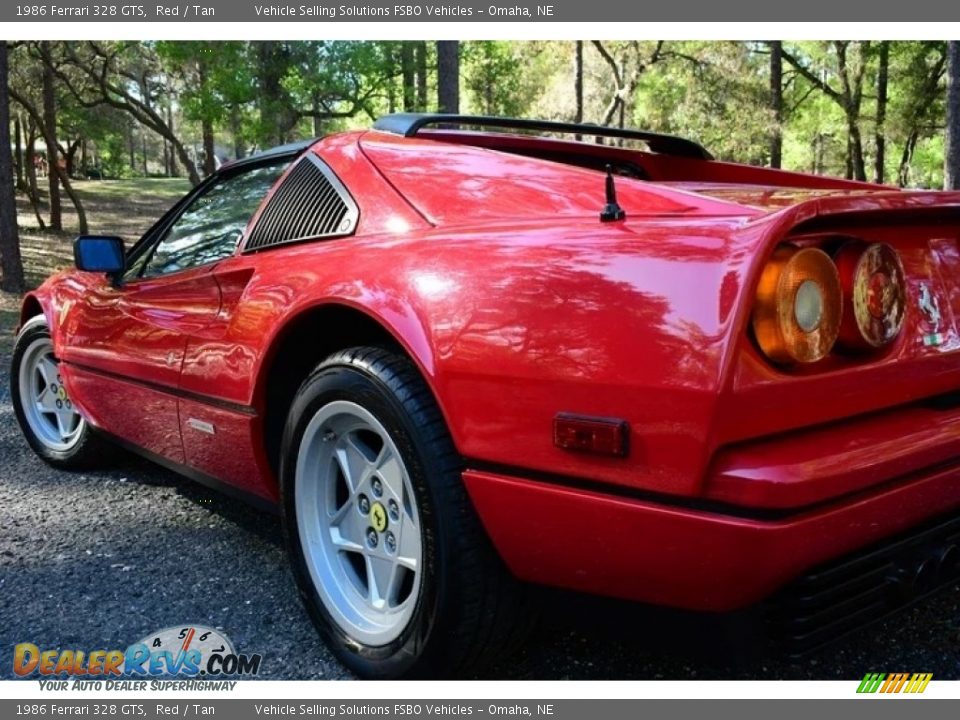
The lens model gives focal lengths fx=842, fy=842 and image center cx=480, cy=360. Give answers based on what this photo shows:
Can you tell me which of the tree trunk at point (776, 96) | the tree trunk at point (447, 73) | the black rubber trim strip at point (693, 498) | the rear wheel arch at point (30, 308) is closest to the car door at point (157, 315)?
the rear wheel arch at point (30, 308)

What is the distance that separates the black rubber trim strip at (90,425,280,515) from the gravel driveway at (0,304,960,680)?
0.27 m

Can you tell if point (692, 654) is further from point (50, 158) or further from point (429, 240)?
point (50, 158)

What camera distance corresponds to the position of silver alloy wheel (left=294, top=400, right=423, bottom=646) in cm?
205

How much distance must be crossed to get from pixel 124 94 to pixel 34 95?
10.3 m

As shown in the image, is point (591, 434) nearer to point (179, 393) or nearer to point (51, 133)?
point (179, 393)

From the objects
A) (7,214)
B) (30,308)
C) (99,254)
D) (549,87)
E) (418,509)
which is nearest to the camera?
(418,509)

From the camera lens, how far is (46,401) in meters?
4.20

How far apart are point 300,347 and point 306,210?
47 cm

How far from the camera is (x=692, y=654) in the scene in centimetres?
166

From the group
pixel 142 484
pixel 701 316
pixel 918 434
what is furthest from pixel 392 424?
pixel 142 484

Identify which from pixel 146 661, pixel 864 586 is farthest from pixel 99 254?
pixel 864 586

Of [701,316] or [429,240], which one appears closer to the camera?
[701,316]

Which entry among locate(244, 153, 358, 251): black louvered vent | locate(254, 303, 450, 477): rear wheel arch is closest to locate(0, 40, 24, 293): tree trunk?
locate(244, 153, 358, 251): black louvered vent

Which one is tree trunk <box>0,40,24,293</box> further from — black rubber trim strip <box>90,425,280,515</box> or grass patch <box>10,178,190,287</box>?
black rubber trim strip <box>90,425,280,515</box>
